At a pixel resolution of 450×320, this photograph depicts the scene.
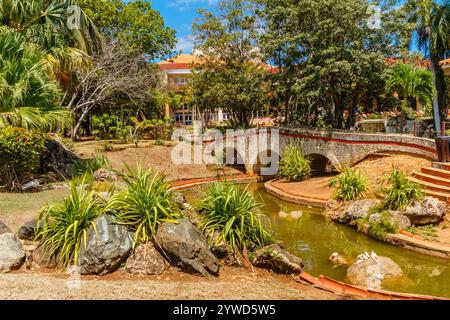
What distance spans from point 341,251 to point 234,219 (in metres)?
4.12

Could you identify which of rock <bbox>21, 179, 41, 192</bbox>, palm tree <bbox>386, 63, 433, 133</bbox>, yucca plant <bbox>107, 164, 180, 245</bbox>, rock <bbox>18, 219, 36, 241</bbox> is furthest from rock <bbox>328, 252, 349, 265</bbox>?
palm tree <bbox>386, 63, 433, 133</bbox>

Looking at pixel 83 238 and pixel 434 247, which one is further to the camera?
pixel 434 247

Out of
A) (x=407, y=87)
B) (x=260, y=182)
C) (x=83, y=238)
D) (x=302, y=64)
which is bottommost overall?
(x=260, y=182)

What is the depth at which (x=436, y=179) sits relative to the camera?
1408cm

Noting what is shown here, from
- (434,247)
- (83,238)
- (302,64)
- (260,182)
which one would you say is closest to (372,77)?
(302,64)

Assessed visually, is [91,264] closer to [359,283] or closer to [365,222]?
[359,283]

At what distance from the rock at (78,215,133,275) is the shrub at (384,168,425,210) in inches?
332

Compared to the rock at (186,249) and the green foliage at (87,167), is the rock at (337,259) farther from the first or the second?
the green foliage at (87,167)

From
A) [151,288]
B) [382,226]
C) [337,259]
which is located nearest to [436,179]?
[382,226]

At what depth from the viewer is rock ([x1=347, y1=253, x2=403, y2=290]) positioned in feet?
29.3

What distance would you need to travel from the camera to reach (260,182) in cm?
2444

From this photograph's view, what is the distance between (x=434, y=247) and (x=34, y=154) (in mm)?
10901

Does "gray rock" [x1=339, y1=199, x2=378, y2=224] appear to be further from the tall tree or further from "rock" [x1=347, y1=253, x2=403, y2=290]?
the tall tree

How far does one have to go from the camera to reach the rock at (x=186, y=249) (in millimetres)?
7738
